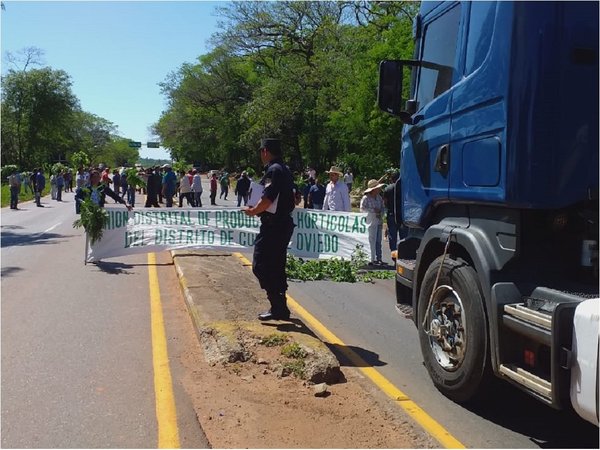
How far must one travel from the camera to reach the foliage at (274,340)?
18.7 feet

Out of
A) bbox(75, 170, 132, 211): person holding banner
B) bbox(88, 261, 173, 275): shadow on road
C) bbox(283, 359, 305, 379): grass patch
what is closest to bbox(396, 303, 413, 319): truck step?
bbox(283, 359, 305, 379): grass patch

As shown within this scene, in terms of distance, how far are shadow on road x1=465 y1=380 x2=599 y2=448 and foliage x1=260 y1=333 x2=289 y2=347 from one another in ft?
5.77

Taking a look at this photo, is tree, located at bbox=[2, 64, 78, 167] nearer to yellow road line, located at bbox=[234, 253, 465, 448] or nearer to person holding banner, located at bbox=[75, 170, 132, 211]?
person holding banner, located at bbox=[75, 170, 132, 211]

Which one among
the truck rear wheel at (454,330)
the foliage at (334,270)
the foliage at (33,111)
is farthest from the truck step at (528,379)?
the foliage at (33,111)

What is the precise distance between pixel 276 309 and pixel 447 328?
229cm

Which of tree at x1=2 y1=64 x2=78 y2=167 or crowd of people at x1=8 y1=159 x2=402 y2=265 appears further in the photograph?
tree at x1=2 y1=64 x2=78 y2=167

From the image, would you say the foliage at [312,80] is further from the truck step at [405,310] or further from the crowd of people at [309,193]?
the truck step at [405,310]

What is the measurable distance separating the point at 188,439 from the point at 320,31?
36751 millimetres

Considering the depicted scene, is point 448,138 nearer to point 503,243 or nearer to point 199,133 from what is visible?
point 503,243

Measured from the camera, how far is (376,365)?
5.73 m

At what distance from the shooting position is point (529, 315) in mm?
3693

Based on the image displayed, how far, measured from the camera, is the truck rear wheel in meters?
4.27

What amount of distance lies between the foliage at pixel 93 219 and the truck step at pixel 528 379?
354 inches

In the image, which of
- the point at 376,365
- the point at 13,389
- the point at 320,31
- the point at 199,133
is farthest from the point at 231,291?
the point at 199,133
